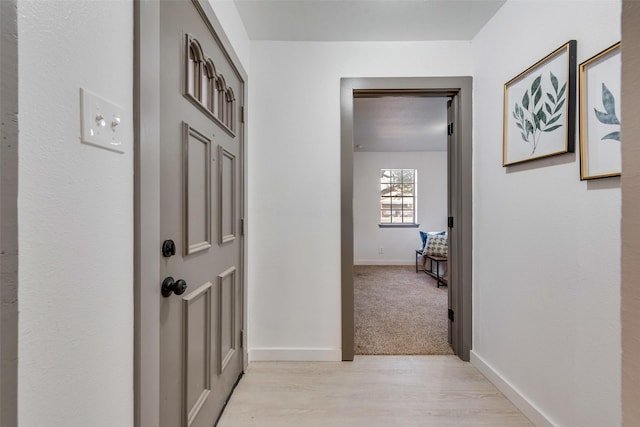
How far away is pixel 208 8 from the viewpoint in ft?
4.43

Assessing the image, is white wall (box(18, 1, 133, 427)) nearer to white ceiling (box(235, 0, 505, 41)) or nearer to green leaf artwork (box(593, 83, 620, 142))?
white ceiling (box(235, 0, 505, 41))

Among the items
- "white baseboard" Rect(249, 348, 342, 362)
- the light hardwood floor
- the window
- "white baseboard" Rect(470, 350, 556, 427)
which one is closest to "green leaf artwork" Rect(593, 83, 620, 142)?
"white baseboard" Rect(470, 350, 556, 427)

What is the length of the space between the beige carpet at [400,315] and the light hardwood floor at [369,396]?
21 centimetres

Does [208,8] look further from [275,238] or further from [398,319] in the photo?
[398,319]

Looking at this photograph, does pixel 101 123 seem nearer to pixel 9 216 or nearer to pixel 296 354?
pixel 9 216

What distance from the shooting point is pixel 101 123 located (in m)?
0.71

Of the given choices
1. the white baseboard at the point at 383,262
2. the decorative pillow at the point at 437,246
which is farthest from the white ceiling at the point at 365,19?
the white baseboard at the point at 383,262

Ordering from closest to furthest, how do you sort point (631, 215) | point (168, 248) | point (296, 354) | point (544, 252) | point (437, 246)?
point (631, 215)
point (168, 248)
point (544, 252)
point (296, 354)
point (437, 246)

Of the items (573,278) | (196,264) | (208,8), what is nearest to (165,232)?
(196,264)

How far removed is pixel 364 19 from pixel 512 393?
2.44 m

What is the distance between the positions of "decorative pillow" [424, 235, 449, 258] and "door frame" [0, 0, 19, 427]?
15.6 feet

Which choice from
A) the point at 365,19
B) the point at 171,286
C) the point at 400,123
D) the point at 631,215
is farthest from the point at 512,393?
the point at 400,123

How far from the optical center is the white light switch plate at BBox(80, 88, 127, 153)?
667 mm

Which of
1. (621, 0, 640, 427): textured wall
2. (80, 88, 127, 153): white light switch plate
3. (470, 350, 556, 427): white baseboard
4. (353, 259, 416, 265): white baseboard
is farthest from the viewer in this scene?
(353, 259, 416, 265): white baseboard
